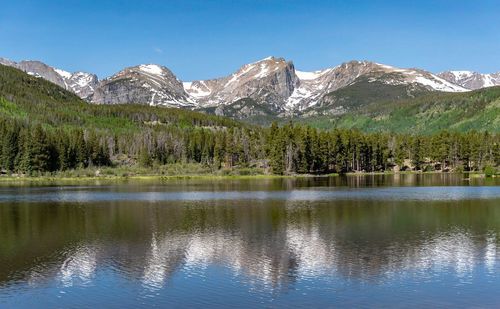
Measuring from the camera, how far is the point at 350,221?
69.9 metres

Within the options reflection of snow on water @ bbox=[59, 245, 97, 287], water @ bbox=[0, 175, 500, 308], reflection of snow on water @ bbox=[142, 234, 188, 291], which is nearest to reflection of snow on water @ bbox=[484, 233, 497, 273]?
water @ bbox=[0, 175, 500, 308]

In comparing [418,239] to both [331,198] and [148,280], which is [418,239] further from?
[331,198]

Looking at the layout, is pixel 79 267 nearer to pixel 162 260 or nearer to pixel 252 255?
pixel 162 260

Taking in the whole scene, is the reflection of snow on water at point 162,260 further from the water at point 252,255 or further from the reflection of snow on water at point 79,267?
the reflection of snow on water at point 79,267

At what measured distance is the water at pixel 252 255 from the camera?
36125 mm

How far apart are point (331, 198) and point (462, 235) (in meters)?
43.9

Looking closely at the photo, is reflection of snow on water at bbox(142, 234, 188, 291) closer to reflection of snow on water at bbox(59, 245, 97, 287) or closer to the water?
the water

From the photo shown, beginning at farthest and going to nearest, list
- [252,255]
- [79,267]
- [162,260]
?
[252,255] < [162,260] < [79,267]

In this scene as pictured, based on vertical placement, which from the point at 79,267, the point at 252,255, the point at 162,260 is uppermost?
the point at 252,255

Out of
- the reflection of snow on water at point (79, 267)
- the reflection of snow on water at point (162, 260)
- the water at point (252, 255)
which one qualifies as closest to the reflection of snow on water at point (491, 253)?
the water at point (252, 255)

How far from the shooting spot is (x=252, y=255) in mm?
49031

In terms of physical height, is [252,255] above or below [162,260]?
above

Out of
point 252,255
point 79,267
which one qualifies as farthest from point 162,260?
point 252,255

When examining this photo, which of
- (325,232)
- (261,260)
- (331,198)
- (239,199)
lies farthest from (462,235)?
(239,199)
